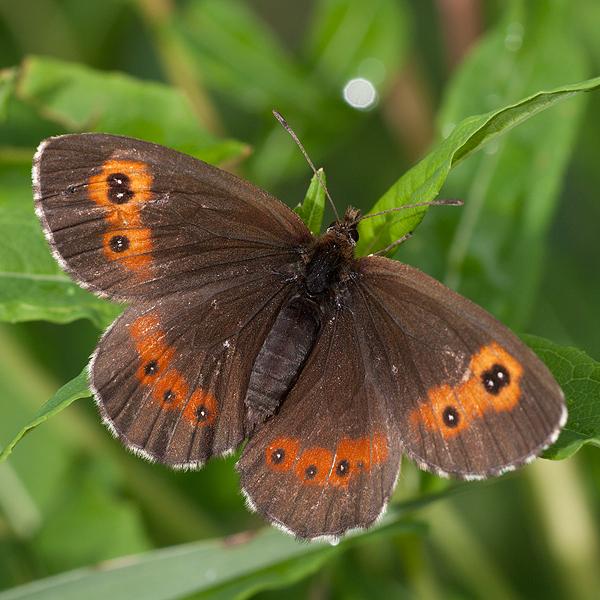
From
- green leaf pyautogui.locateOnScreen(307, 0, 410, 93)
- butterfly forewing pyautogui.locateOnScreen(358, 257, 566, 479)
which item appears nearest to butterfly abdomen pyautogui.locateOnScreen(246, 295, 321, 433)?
butterfly forewing pyautogui.locateOnScreen(358, 257, 566, 479)

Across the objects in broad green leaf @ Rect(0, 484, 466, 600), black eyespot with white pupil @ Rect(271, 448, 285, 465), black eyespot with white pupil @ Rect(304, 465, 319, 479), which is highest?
black eyespot with white pupil @ Rect(271, 448, 285, 465)

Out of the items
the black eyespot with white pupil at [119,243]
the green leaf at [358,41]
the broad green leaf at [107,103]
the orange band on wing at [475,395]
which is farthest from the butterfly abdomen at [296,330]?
the green leaf at [358,41]

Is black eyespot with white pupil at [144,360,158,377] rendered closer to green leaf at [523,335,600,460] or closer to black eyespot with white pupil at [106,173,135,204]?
black eyespot with white pupil at [106,173,135,204]

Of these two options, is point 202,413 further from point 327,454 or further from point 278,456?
point 327,454

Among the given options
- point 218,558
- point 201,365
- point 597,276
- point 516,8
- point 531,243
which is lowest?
point 597,276

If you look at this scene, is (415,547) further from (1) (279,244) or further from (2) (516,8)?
(2) (516,8)

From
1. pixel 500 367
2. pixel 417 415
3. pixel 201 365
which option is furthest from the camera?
pixel 201 365

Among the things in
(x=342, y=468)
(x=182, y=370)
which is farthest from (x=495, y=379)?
(x=182, y=370)

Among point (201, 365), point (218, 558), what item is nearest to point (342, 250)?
point (201, 365)
